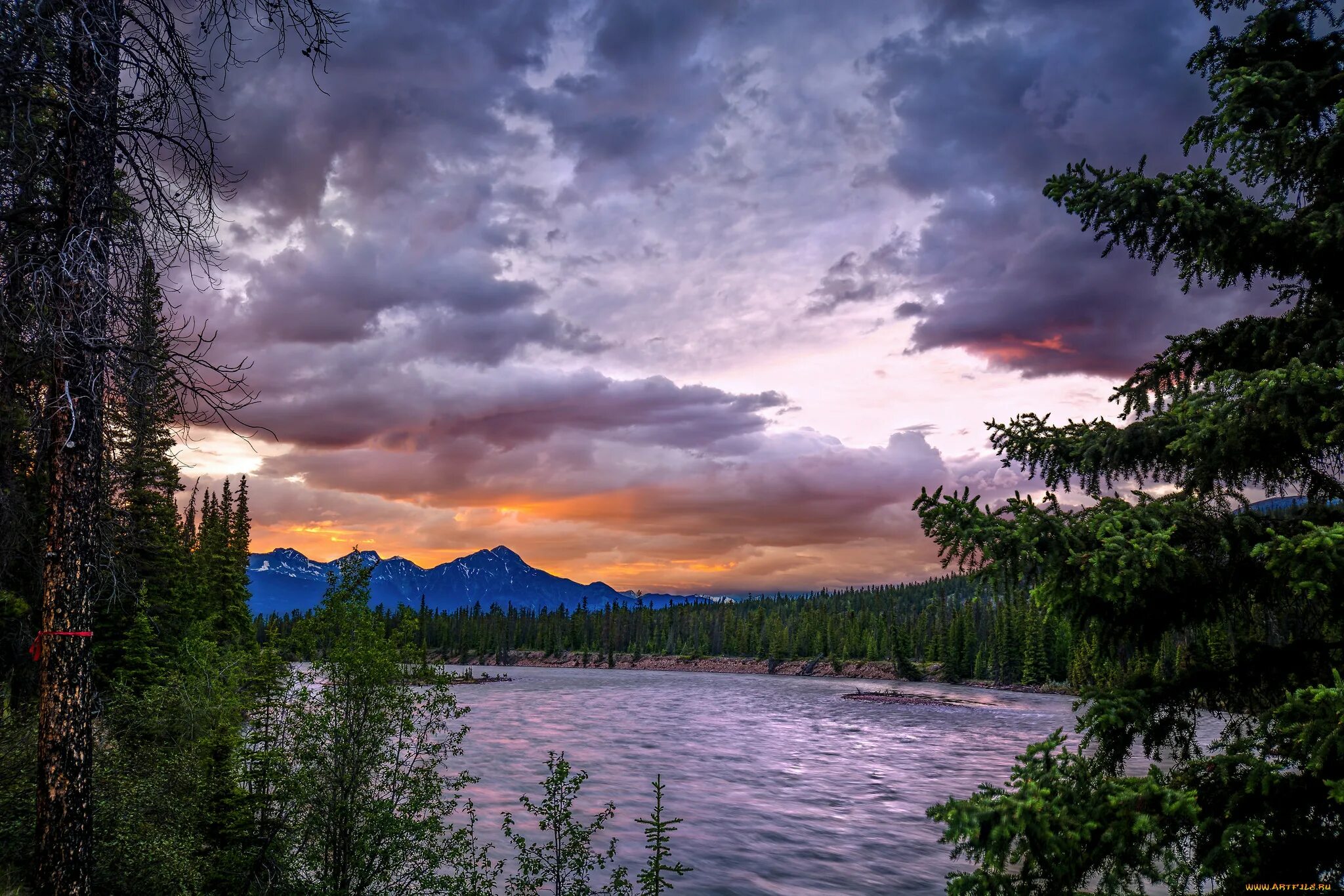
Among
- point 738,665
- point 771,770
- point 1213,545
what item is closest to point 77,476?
point 1213,545

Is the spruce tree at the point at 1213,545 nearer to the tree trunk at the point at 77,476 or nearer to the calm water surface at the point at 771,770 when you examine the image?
the tree trunk at the point at 77,476

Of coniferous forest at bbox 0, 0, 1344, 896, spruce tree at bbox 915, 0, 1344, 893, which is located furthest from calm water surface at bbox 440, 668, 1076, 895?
spruce tree at bbox 915, 0, 1344, 893

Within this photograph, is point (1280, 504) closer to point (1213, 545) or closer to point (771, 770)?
point (1213, 545)

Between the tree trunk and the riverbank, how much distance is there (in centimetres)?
12735

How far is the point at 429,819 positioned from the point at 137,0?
14332 millimetres

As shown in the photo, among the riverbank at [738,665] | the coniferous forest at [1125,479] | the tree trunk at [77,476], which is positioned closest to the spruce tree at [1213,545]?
the coniferous forest at [1125,479]

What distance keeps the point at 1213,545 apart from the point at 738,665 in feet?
574

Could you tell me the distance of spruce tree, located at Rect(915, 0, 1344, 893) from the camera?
550cm

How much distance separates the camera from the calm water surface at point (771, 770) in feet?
90.8

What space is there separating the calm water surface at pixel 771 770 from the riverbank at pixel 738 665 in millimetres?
50242

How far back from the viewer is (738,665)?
568 ft

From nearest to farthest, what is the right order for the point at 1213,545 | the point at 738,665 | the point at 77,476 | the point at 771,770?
the point at 1213,545
the point at 77,476
the point at 771,770
the point at 738,665

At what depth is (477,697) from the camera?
8925 cm

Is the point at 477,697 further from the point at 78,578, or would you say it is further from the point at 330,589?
the point at 78,578
